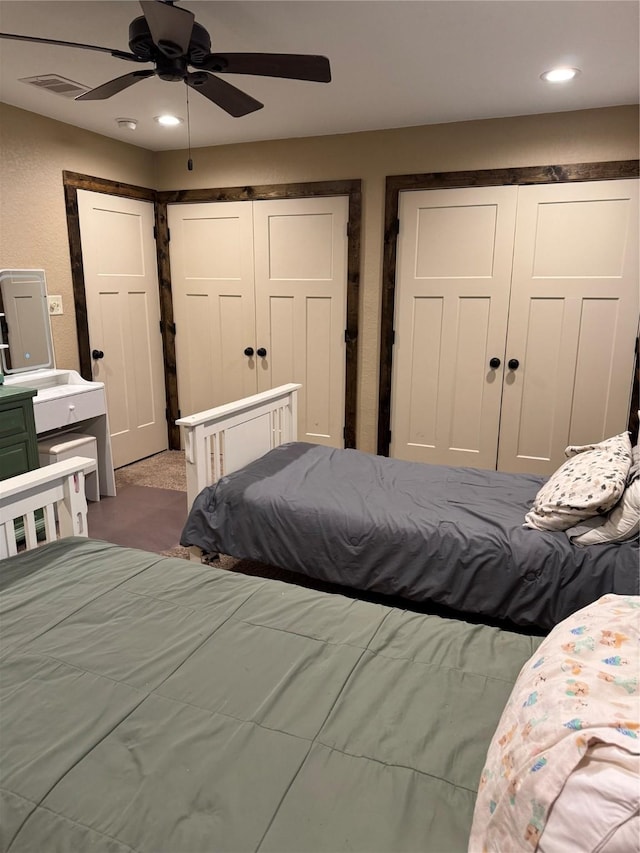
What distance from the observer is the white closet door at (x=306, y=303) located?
407 centimetres

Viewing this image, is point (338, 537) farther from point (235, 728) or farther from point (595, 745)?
point (595, 745)

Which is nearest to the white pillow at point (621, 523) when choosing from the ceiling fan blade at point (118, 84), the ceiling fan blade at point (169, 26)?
the ceiling fan blade at point (169, 26)

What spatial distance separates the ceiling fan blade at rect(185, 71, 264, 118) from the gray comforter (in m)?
1.60

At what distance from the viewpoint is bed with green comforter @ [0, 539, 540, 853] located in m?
0.91

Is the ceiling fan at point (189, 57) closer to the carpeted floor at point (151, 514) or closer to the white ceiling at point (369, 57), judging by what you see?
the white ceiling at point (369, 57)

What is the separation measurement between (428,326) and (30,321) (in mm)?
2636

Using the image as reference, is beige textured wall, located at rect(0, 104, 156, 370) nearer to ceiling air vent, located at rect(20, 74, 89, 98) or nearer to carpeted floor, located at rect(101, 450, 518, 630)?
ceiling air vent, located at rect(20, 74, 89, 98)

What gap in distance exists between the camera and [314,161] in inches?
156

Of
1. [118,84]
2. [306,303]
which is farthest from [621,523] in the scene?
[306,303]

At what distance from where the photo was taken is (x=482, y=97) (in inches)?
123

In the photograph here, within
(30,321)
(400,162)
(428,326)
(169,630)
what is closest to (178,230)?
(30,321)

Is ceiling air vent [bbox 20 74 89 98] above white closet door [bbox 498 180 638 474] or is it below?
above

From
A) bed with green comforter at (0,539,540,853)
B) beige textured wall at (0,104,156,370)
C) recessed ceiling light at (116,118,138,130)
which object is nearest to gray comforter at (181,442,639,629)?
bed with green comforter at (0,539,540,853)

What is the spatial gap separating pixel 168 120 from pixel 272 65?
6.43 ft
